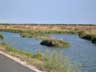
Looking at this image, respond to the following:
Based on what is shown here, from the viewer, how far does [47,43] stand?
40.1m

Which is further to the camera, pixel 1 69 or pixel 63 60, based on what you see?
pixel 63 60

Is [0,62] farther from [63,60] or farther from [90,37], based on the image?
[90,37]

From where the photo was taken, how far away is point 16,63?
8.37m

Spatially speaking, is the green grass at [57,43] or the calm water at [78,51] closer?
the calm water at [78,51]

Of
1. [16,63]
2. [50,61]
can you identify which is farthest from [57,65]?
[16,63]

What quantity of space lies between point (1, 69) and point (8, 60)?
342mm

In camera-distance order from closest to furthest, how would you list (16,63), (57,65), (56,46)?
(16,63), (57,65), (56,46)

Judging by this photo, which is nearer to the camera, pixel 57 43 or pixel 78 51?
pixel 78 51

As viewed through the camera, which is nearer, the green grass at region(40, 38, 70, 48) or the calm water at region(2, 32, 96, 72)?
the calm water at region(2, 32, 96, 72)

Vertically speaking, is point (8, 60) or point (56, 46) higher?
point (8, 60)

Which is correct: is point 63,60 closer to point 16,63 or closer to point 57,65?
point 57,65

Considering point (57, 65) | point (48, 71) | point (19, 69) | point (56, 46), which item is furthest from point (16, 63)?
point (56, 46)

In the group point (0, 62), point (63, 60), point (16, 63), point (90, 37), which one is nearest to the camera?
point (16, 63)

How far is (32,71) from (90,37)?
42.4 m
